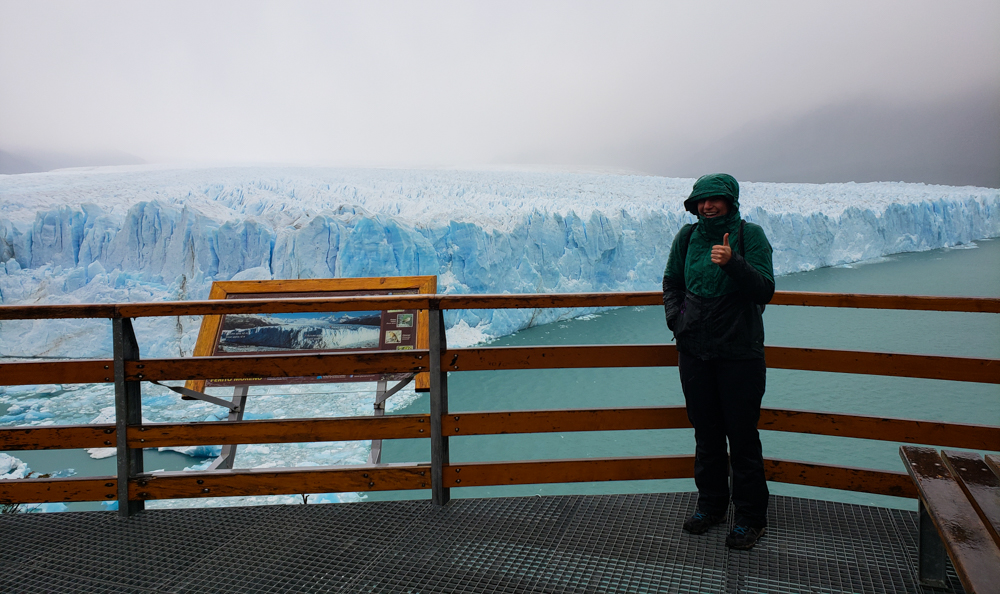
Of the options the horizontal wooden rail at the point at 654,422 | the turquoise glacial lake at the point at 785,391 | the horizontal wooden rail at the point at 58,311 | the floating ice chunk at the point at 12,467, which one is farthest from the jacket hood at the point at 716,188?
the floating ice chunk at the point at 12,467

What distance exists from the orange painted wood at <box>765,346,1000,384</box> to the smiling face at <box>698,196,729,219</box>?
61 centimetres

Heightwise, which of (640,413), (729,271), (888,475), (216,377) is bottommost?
(888,475)

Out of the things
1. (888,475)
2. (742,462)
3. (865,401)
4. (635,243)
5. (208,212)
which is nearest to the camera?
(742,462)

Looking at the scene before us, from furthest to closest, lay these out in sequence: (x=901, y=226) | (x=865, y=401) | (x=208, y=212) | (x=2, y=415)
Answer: (x=901, y=226), (x=208, y=212), (x=865, y=401), (x=2, y=415)

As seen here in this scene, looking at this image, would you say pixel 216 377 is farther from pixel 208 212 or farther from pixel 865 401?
pixel 208 212

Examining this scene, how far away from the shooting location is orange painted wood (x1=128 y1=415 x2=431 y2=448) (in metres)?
2.24

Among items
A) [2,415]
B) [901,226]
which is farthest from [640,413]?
[901,226]

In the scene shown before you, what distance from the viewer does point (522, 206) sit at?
19.3 metres

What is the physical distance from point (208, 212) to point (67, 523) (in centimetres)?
1542

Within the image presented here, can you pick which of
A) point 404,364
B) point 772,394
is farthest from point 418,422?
point 772,394

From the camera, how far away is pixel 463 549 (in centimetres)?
205

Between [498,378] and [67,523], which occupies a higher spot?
[67,523]

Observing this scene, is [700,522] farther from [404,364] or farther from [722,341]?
[404,364]

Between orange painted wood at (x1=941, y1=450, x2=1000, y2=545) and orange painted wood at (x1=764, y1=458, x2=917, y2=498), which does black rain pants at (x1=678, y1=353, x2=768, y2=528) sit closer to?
orange painted wood at (x1=764, y1=458, x2=917, y2=498)
